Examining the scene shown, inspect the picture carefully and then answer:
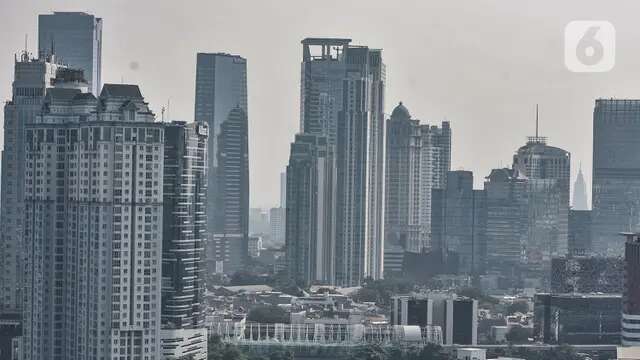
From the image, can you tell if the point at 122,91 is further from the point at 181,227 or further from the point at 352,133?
the point at 352,133

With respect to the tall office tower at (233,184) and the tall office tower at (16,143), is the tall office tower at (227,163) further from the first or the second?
the tall office tower at (16,143)

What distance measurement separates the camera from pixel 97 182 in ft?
46.1

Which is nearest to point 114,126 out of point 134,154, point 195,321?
Result: point 134,154

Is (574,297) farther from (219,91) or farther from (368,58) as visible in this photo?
(219,91)

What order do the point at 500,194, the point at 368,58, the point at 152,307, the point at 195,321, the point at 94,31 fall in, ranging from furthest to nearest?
the point at 500,194 < the point at 368,58 < the point at 94,31 < the point at 195,321 < the point at 152,307

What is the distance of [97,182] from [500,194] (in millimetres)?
15496

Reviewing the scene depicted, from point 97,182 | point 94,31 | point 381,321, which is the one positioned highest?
point 94,31

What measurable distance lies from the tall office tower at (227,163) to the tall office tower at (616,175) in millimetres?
5520

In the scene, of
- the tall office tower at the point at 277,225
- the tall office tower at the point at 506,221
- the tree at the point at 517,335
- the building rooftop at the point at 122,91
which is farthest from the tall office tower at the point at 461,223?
the building rooftop at the point at 122,91

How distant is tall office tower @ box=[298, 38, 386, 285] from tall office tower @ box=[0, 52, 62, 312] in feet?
27.6

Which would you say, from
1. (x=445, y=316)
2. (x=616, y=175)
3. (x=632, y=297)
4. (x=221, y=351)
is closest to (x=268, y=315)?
(x=445, y=316)

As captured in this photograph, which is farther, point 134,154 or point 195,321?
point 195,321

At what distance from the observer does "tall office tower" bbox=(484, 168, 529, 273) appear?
1109 inches

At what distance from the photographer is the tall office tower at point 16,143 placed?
701 inches
